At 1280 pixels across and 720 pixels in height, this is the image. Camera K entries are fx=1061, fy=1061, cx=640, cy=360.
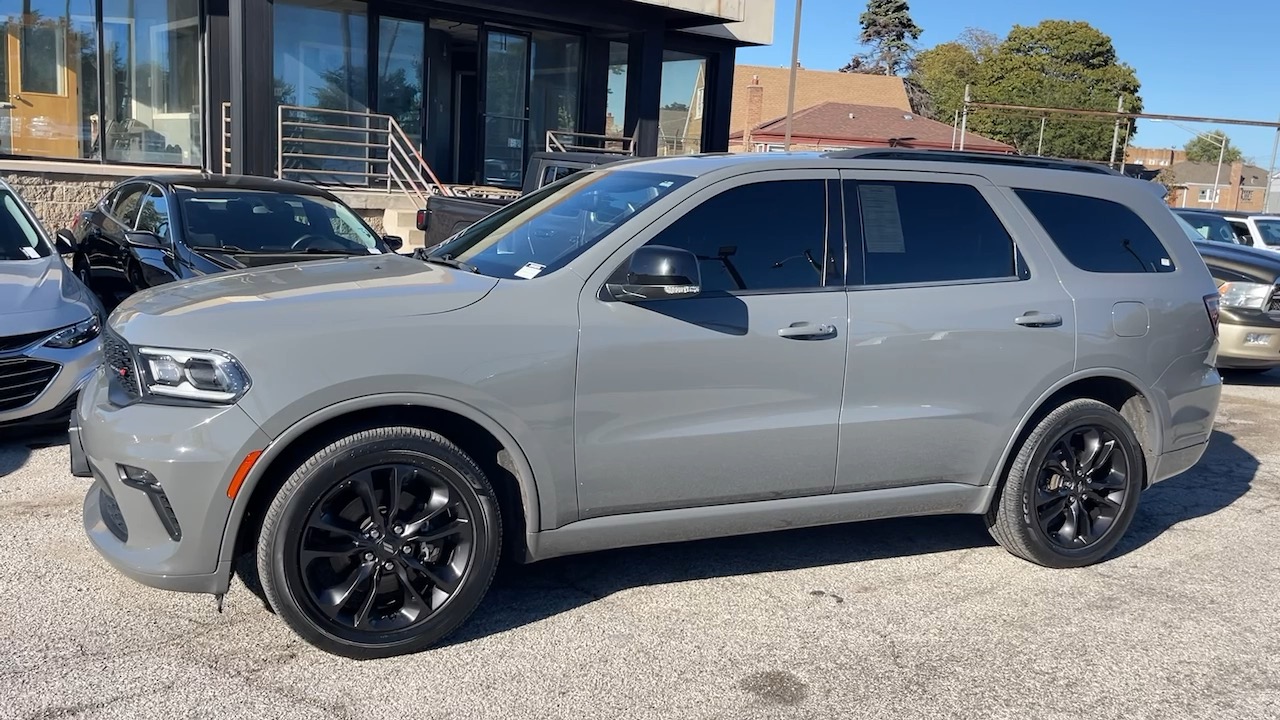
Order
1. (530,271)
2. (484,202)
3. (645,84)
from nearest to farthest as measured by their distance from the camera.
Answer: (530,271)
(484,202)
(645,84)

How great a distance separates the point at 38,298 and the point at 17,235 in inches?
52.1

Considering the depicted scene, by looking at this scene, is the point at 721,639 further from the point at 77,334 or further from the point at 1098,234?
the point at 77,334

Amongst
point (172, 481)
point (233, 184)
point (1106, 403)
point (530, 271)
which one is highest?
point (233, 184)

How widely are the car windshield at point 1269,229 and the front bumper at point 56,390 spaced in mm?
14707

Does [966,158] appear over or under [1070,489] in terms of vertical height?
over

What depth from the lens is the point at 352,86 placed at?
16906 millimetres

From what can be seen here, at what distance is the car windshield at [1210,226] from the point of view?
14.4 meters

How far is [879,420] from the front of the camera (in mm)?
4391

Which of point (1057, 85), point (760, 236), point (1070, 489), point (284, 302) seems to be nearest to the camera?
point (284, 302)

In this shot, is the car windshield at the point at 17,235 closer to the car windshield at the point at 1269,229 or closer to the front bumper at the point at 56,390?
the front bumper at the point at 56,390

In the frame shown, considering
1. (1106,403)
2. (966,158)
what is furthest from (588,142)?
(1106,403)

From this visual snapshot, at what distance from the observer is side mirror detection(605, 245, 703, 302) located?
12.4ft

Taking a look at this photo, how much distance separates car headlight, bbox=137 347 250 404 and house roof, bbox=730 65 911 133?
46.6 m

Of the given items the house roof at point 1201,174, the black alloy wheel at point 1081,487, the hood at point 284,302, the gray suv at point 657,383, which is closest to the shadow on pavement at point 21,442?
the gray suv at point 657,383
